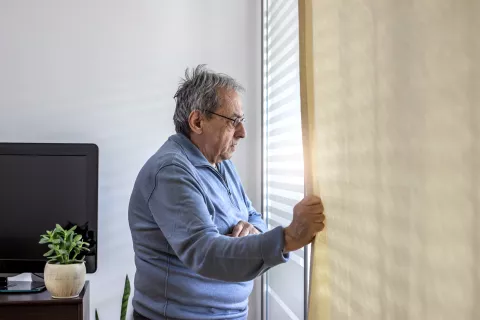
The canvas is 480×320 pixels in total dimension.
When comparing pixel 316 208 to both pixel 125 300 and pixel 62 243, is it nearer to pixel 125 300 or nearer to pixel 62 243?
pixel 62 243

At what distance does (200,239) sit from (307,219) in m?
0.42

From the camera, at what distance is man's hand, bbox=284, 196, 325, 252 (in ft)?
2.99

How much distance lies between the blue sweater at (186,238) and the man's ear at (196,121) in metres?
0.04

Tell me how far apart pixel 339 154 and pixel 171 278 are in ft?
3.01

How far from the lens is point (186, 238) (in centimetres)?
133

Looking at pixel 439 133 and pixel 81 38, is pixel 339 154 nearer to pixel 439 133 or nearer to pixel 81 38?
pixel 439 133

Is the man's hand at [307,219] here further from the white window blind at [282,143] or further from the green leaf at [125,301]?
the green leaf at [125,301]

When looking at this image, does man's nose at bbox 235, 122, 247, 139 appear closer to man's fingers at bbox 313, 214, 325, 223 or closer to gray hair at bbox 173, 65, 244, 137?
gray hair at bbox 173, 65, 244, 137

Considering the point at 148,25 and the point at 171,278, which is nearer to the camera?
the point at 171,278

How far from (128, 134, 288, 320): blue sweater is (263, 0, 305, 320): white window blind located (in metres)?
0.54

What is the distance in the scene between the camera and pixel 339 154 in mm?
775

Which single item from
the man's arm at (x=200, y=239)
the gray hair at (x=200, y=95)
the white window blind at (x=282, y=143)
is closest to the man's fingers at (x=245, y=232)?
the man's arm at (x=200, y=239)

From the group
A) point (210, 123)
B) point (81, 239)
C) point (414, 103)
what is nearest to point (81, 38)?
point (81, 239)

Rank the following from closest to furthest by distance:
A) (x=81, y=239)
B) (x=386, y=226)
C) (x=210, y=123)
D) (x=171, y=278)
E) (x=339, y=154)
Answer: (x=386, y=226) < (x=339, y=154) < (x=171, y=278) < (x=210, y=123) < (x=81, y=239)
